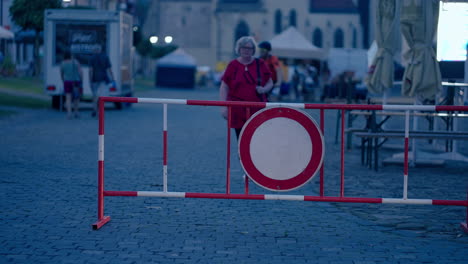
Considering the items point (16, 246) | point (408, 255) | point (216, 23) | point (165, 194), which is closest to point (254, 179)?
point (165, 194)

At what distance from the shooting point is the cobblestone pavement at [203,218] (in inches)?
257

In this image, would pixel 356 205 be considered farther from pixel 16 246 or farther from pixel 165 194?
pixel 16 246

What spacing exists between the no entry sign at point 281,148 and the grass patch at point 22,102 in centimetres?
2093

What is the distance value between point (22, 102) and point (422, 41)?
1906cm

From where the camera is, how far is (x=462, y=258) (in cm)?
653

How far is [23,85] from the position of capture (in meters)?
39.2

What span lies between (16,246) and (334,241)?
8.18 feet

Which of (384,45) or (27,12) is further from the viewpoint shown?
Answer: (27,12)

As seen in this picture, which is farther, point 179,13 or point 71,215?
point 179,13

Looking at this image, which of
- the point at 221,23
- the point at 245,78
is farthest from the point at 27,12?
the point at 221,23

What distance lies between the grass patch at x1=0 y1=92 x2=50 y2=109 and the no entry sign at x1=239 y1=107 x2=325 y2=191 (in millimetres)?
20933

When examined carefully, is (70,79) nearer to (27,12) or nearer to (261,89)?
(27,12)

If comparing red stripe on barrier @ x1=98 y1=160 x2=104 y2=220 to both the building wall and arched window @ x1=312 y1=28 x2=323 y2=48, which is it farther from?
arched window @ x1=312 y1=28 x2=323 y2=48

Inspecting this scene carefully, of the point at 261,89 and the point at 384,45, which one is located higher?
the point at 384,45
